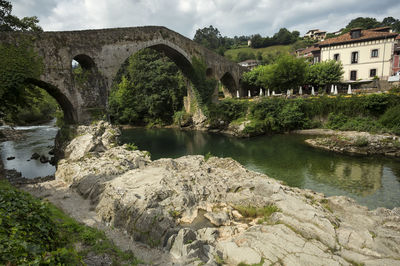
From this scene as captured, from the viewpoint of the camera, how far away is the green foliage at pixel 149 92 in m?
28.8

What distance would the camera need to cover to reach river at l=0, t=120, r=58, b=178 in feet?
44.1

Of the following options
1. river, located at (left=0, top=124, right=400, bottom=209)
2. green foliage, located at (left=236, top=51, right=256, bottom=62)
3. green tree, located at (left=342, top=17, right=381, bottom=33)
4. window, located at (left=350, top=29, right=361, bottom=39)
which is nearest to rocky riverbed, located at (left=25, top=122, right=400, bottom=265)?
river, located at (left=0, top=124, right=400, bottom=209)

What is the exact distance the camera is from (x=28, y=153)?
1706cm

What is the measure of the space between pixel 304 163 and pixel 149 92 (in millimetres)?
21497

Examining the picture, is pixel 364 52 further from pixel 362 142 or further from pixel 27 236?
pixel 27 236

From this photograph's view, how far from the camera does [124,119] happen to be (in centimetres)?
3159

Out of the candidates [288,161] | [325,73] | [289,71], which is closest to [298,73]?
[289,71]

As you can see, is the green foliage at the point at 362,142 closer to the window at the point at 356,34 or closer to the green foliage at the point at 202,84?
the green foliage at the point at 202,84

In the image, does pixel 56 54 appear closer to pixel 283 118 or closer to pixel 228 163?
pixel 228 163

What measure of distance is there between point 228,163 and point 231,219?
458 centimetres

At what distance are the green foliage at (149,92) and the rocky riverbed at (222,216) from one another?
67.7 ft

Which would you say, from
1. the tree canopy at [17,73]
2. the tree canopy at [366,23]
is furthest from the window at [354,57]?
the tree canopy at [366,23]

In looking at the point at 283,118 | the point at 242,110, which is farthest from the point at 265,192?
the point at 242,110

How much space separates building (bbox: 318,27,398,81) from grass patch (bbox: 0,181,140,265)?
104 feet
